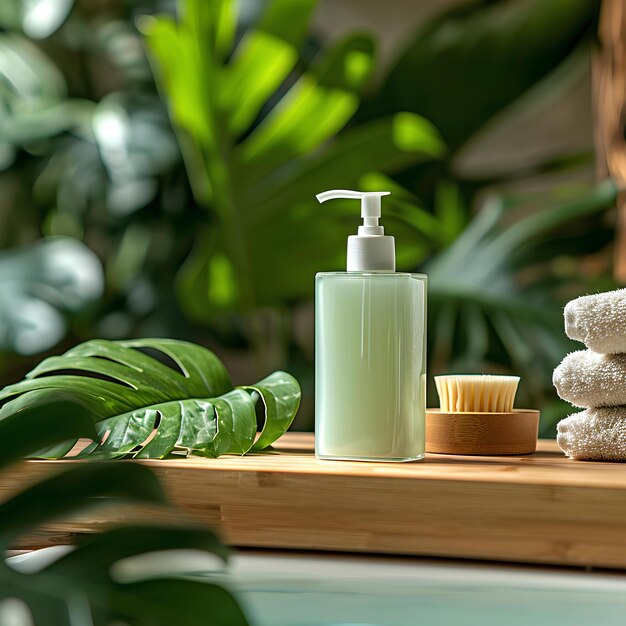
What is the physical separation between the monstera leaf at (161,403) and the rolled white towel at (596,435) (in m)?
0.18

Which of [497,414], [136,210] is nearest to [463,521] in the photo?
[497,414]

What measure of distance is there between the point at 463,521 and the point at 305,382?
32.2 inches

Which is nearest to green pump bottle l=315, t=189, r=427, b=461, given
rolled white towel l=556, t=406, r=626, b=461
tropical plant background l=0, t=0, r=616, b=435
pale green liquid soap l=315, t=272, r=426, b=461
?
pale green liquid soap l=315, t=272, r=426, b=461

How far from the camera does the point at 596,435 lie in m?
0.62

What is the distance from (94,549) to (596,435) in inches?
15.9

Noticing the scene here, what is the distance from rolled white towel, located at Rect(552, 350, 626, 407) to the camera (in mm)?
602

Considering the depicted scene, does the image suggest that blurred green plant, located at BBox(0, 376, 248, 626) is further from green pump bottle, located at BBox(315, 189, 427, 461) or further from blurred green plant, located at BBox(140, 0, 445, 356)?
blurred green plant, located at BBox(140, 0, 445, 356)

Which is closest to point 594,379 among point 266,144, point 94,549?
point 94,549

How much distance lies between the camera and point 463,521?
51cm

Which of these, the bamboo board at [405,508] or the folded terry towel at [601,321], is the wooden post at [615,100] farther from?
the bamboo board at [405,508]

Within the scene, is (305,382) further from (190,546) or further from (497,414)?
(190,546)

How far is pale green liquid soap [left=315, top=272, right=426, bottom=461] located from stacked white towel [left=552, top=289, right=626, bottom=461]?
101 millimetres

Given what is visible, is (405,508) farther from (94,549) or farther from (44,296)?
(44,296)

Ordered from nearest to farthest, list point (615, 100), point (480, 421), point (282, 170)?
point (480, 421) < point (615, 100) < point (282, 170)
